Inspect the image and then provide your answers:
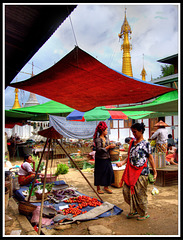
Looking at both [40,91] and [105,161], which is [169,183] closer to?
[105,161]

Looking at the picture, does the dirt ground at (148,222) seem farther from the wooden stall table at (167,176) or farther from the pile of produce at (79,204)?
the wooden stall table at (167,176)

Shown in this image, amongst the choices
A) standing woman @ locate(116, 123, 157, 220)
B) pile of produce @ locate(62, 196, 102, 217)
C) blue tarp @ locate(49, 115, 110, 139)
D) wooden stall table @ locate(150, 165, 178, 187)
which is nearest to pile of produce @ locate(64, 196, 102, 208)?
pile of produce @ locate(62, 196, 102, 217)

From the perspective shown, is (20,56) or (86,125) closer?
(20,56)

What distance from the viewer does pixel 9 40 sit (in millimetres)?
2732

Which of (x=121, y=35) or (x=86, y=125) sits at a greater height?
(x=121, y=35)

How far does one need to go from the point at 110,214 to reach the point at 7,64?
3.27 metres

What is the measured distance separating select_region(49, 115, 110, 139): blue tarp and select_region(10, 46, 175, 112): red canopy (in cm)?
496

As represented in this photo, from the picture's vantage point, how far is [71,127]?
33.4 ft

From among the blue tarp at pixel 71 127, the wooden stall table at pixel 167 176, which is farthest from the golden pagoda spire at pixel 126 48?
the wooden stall table at pixel 167 176

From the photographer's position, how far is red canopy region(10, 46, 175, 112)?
2905 millimetres

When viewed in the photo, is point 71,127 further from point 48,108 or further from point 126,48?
point 126,48

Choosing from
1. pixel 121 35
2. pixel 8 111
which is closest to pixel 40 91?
pixel 8 111

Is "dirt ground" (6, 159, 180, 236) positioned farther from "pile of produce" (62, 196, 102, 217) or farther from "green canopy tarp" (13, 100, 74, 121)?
"green canopy tarp" (13, 100, 74, 121)

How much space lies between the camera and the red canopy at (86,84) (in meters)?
2.90
